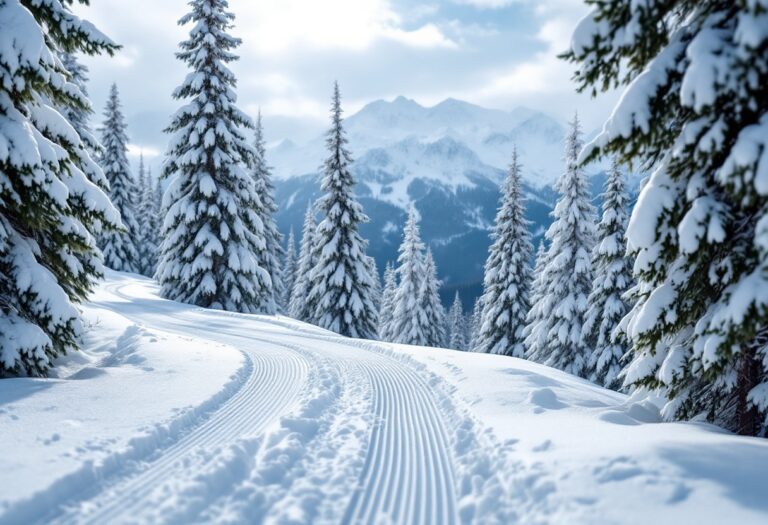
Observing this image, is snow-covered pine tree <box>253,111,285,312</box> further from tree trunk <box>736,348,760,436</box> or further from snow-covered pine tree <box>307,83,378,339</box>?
tree trunk <box>736,348,760,436</box>

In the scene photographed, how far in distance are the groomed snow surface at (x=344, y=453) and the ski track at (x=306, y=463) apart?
0.02 m

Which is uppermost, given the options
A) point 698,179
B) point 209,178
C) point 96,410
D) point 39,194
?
point 209,178

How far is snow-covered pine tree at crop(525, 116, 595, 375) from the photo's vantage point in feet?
78.0

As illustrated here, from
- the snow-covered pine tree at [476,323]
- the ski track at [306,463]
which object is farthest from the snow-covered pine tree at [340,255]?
the ski track at [306,463]

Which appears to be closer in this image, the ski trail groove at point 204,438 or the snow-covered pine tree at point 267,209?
the ski trail groove at point 204,438

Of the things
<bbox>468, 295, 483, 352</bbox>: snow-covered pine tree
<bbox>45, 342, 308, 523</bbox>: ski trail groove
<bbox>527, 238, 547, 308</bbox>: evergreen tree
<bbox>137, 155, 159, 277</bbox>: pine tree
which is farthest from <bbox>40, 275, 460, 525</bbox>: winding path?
<bbox>137, 155, 159, 277</bbox>: pine tree

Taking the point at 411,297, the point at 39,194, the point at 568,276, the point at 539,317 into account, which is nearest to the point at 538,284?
the point at 539,317

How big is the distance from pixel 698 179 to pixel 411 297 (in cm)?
3325

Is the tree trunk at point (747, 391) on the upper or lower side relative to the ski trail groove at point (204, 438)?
upper

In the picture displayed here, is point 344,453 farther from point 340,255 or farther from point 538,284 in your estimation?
point 538,284

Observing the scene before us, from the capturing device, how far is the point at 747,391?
6.47 metres

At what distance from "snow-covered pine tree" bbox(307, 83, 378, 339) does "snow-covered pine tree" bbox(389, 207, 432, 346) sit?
964cm

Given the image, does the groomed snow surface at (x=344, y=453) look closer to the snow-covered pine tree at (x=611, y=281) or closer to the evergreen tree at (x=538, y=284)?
the snow-covered pine tree at (x=611, y=281)

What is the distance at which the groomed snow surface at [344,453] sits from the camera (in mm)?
4547
